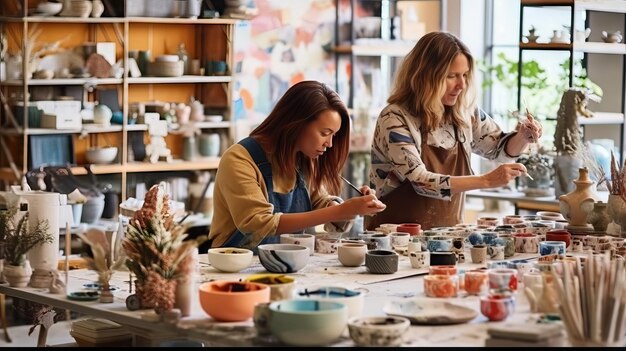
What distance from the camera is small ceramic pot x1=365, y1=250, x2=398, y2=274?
3830 mm

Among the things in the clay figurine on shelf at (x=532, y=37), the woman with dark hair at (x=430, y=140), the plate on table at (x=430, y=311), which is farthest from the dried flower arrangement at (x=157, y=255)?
the clay figurine on shelf at (x=532, y=37)

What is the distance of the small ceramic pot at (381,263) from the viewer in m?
3.83

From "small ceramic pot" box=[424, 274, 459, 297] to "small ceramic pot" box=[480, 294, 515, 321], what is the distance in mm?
255

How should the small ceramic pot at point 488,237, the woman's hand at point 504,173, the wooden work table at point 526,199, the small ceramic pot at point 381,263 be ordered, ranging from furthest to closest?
1. the wooden work table at point 526,199
2. the woman's hand at point 504,173
3. the small ceramic pot at point 488,237
4. the small ceramic pot at point 381,263

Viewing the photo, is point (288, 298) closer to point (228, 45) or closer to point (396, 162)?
point (396, 162)

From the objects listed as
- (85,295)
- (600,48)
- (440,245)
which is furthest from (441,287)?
(600,48)

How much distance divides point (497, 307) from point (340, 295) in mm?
431

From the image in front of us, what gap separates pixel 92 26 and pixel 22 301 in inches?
171

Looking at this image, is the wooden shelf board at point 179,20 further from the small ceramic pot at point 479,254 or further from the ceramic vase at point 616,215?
the small ceramic pot at point 479,254

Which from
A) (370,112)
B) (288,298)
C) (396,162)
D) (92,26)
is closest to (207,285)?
(288,298)

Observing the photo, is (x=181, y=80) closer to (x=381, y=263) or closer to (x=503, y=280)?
(x=381, y=263)

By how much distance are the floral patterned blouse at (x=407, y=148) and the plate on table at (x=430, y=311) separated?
1.70m

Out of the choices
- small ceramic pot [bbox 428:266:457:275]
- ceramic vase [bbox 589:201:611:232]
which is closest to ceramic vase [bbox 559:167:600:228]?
ceramic vase [bbox 589:201:611:232]

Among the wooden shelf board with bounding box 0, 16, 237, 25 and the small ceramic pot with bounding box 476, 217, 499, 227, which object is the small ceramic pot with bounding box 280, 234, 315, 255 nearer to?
the small ceramic pot with bounding box 476, 217, 499, 227
